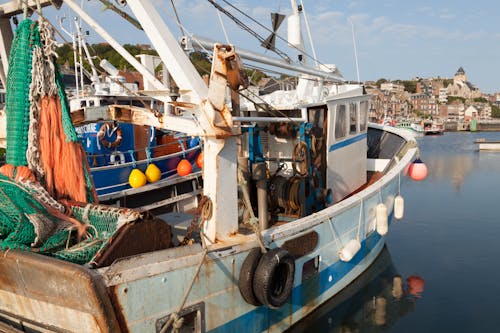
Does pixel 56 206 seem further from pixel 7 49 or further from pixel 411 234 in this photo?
pixel 411 234

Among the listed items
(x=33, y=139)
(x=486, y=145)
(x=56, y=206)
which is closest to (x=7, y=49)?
(x=33, y=139)

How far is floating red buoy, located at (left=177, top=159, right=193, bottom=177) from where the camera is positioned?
1019 cm

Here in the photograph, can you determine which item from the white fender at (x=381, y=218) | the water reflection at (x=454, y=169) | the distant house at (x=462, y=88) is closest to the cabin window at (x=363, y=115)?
the white fender at (x=381, y=218)

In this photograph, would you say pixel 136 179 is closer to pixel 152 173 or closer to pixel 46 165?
pixel 152 173

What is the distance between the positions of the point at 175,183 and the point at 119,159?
4.63ft

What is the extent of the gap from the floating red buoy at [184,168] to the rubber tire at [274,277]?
558 cm

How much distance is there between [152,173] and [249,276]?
17.6 feet

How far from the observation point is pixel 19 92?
15.2 ft

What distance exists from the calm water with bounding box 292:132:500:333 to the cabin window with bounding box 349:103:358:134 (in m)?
3.08

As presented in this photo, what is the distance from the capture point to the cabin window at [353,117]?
28.5 feet

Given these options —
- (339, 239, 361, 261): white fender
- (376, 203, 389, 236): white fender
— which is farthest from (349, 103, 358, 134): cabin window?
(339, 239, 361, 261): white fender

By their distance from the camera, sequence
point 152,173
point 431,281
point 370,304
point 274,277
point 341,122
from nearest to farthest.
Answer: point 274,277, point 370,304, point 341,122, point 431,281, point 152,173

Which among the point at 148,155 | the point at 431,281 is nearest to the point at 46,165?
the point at 148,155

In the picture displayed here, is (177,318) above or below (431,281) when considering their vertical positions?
above
